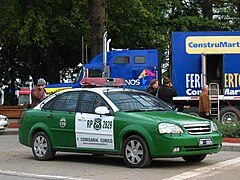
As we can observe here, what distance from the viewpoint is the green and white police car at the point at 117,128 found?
34.3ft

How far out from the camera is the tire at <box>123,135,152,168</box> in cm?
1059

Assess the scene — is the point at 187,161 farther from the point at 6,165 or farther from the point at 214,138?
the point at 6,165

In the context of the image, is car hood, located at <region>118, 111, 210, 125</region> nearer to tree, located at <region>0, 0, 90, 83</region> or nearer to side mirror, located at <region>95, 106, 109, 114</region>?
side mirror, located at <region>95, 106, 109, 114</region>

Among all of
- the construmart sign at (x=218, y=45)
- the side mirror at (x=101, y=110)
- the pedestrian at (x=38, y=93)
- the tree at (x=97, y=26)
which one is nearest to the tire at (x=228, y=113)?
the construmart sign at (x=218, y=45)

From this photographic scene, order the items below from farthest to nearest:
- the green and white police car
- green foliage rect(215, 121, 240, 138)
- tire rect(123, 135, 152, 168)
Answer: green foliage rect(215, 121, 240, 138) → tire rect(123, 135, 152, 168) → the green and white police car

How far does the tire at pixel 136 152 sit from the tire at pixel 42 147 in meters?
2.21

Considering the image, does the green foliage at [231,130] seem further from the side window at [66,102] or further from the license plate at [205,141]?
the side window at [66,102]

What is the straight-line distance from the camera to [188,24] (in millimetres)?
34375

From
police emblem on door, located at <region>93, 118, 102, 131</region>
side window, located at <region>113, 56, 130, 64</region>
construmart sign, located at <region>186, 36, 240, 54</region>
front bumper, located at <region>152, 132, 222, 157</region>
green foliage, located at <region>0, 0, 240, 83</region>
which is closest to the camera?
front bumper, located at <region>152, 132, 222, 157</region>

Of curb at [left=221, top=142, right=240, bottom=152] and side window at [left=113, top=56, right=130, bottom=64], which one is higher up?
side window at [left=113, top=56, right=130, bottom=64]

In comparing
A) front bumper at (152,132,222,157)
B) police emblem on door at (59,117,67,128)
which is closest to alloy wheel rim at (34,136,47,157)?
police emblem on door at (59,117,67,128)

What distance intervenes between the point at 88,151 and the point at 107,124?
2.77ft

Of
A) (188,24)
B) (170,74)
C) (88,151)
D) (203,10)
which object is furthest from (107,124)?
(203,10)

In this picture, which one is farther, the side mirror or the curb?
the curb
